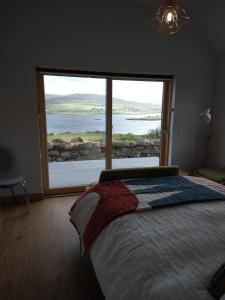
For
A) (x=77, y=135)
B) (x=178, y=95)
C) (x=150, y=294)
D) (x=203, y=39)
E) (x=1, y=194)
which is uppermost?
(x=203, y=39)

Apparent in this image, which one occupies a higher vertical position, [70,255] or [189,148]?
[189,148]

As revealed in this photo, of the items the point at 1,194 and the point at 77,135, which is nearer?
the point at 1,194

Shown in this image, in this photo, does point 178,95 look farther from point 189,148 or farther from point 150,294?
point 150,294

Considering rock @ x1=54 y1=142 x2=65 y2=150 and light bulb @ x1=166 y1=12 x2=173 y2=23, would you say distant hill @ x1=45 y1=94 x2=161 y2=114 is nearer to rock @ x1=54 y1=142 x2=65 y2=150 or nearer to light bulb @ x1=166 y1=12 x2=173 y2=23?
rock @ x1=54 y1=142 x2=65 y2=150

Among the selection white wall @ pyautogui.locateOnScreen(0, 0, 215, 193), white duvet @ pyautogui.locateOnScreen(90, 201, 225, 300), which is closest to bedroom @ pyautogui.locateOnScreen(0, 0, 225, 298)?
white wall @ pyautogui.locateOnScreen(0, 0, 215, 193)

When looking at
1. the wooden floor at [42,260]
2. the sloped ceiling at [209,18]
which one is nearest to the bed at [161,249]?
the wooden floor at [42,260]

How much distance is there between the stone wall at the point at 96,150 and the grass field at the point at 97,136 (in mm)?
58

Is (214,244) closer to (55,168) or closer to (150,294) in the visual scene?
(150,294)

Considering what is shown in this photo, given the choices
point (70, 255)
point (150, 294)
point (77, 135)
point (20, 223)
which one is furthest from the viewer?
point (77, 135)

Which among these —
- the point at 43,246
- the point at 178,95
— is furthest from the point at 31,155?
the point at 178,95

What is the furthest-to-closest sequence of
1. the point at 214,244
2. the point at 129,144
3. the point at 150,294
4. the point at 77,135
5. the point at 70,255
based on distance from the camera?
the point at 129,144, the point at 77,135, the point at 70,255, the point at 214,244, the point at 150,294

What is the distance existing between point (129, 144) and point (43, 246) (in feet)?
7.48

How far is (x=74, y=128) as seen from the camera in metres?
3.64

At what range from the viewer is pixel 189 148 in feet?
13.4
